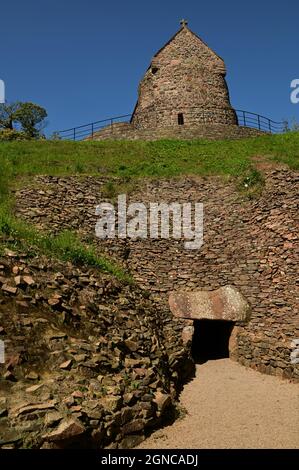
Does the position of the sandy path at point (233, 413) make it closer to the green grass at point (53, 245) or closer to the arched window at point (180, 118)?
the green grass at point (53, 245)

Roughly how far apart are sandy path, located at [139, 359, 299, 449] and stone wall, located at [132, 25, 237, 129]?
64.3 ft

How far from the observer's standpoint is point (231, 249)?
49.8 ft

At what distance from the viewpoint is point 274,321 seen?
13258 mm

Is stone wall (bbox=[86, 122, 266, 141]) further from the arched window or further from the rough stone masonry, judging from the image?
the arched window

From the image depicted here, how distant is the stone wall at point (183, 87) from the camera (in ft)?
93.8

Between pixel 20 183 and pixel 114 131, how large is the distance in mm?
12933

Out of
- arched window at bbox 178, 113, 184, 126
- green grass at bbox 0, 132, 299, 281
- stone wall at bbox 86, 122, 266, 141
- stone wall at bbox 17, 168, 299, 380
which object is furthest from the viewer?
arched window at bbox 178, 113, 184, 126

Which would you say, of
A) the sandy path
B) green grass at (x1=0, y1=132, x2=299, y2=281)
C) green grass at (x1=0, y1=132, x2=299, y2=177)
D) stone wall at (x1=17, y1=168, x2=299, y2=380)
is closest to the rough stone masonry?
green grass at (x1=0, y1=132, x2=299, y2=177)

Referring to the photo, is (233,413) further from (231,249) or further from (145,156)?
(145,156)

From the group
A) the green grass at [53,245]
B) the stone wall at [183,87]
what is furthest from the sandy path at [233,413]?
the stone wall at [183,87]

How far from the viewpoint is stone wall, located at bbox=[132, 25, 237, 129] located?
28.6 meters

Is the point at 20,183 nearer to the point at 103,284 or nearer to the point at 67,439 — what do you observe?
the point at 103,284

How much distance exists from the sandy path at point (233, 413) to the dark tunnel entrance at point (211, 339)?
161cm

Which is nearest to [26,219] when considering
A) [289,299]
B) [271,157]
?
[289,299]
